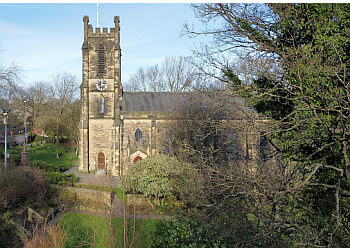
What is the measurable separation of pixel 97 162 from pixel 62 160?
8503mm

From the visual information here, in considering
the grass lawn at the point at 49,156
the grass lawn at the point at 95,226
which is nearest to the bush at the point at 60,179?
the grass lawn at the point at 95,226

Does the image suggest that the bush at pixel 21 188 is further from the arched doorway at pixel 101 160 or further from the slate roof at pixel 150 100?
the slate roof at pixel 150 100

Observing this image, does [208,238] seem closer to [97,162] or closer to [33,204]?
[33,204]

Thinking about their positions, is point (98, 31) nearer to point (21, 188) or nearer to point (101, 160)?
point (101, 160)

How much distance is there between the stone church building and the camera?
2777 centimetres

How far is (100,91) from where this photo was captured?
2817cm

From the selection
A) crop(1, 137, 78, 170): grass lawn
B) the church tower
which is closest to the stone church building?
the church tower

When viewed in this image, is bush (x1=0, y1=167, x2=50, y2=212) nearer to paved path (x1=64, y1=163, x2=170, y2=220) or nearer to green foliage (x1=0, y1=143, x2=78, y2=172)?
paved path (x1=64, y1=163, x2=170, y2=220)

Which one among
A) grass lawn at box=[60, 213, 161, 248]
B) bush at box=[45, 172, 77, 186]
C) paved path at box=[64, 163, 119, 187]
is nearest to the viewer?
grass lawn at box=[60, 213, 161, 248]

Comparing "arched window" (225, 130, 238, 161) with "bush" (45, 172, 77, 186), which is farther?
"bush" (45, 172, 77, 186)

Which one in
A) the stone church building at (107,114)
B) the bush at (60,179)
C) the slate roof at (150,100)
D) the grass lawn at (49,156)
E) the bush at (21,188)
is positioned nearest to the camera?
the bush at (21,188)

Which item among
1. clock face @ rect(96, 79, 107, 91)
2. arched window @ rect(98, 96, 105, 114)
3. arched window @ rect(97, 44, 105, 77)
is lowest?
arched window @ rect(98, 96, 105, 114)

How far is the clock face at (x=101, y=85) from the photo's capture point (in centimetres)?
2820

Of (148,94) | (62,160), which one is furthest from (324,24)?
(62,160)
